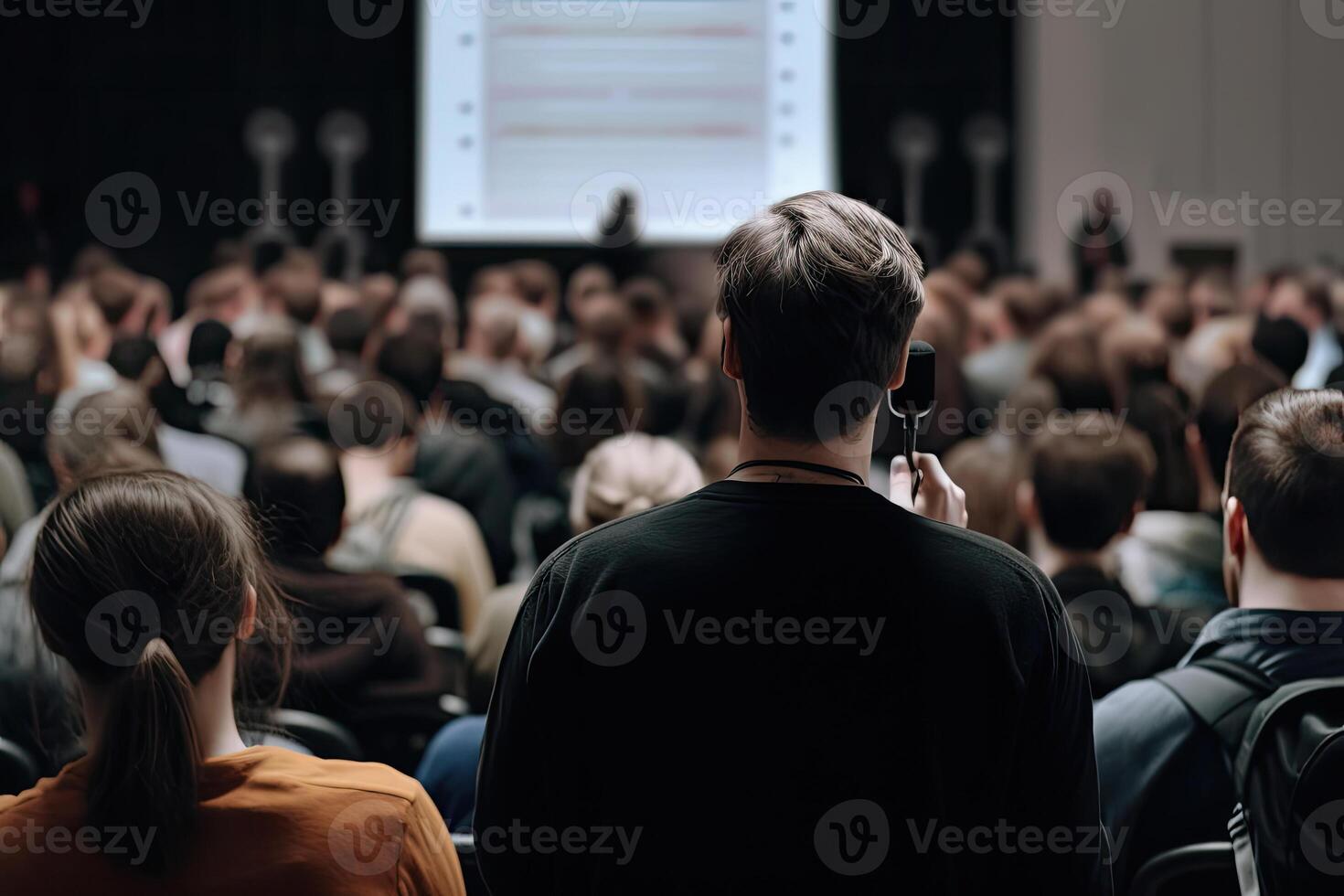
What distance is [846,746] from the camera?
112 cm

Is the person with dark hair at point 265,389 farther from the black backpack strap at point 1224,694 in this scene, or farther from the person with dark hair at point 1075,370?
the black backpack strap at point 1224,694

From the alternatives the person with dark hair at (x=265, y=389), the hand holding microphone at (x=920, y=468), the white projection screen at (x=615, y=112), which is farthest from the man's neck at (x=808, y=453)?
the white projection screen at (x=615, y=112)

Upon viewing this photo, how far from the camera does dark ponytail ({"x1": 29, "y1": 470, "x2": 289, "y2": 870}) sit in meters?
1.21

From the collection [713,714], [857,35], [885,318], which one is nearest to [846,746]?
[713,714]

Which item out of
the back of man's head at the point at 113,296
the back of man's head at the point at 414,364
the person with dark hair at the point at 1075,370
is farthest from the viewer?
the back of man's head at the point at 113,296

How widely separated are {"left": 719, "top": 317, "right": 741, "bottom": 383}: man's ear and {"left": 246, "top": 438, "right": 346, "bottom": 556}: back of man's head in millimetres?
1371

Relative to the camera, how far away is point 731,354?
1.20 metres

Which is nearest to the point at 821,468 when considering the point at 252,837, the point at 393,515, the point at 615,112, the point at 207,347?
the point at 252,837

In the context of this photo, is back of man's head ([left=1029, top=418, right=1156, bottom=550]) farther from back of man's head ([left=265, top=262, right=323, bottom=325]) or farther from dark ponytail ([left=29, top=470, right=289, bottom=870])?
back of man's head ([left=265, top=262, right=323, bottom=325])

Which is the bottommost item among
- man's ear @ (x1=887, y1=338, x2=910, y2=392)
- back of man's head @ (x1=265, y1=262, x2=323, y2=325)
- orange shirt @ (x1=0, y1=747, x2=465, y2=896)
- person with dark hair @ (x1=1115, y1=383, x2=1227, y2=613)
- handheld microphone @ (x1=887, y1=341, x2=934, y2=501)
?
person with dark hair @ (x1=1115, y1=383, x2=1227, y2=613)

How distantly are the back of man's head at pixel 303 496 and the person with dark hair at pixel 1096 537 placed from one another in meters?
1.16

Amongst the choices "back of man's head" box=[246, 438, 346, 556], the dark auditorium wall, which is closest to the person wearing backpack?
"back of man's head" box=[246, 438, 346, 556]

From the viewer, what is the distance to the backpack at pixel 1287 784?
4.74ft

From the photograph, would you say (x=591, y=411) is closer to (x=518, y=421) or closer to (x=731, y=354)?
(x=518, y=421)
